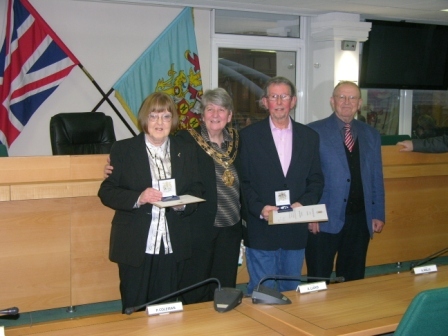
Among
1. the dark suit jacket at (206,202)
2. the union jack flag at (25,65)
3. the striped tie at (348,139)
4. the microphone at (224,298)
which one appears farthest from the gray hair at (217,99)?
the union jack flag at (25,65)

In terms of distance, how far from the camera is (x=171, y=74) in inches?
289

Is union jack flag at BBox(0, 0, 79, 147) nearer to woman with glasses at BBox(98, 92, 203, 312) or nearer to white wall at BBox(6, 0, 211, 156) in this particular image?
white wall at BBox(6, 0, 211, 156)

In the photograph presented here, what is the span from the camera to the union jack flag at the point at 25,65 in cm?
624

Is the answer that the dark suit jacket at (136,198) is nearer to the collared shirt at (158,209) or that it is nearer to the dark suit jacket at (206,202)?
the collared shirt at (158,209)

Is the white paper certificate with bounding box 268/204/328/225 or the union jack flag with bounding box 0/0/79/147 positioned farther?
the union jack flag with bounding box 0/0/79/147

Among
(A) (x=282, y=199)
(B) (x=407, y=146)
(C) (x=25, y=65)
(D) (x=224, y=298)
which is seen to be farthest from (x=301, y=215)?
(C) (x=25, y=65)

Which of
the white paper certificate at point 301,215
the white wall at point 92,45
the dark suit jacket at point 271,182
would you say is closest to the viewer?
the white paper certificate at point 301,215

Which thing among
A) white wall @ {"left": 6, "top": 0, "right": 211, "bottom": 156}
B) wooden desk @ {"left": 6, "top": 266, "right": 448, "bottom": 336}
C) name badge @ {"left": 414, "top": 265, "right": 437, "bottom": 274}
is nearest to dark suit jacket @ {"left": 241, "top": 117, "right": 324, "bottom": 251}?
name badge @ {"left": 414, "top": 265, "right": 437, "bottom": 274}

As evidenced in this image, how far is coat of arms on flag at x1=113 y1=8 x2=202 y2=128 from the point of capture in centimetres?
704

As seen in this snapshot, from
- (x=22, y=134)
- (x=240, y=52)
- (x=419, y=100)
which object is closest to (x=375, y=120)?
(x=419, y=100)

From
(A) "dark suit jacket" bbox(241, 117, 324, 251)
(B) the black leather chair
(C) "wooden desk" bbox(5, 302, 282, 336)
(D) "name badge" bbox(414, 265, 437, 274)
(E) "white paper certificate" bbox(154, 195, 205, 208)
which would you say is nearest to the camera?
(C) "wooden desk" bbox(5, 302, 282, 336)

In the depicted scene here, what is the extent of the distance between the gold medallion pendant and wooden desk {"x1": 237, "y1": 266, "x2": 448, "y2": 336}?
843 mm

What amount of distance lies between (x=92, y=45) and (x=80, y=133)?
93.1 inches

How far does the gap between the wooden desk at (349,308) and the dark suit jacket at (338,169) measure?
0.80m
